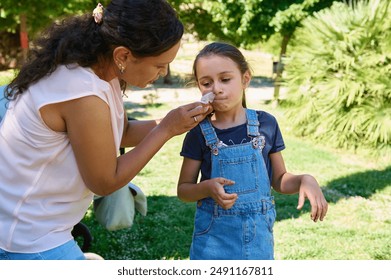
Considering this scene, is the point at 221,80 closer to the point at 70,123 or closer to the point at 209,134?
the point at 209,134

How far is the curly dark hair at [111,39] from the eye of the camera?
83.1 inches

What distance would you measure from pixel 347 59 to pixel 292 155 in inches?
85.4

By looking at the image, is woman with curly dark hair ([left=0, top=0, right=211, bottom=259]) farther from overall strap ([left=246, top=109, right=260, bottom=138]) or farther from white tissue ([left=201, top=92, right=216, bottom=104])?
overall strap ([left=246, top=109, right=260, bottom=138])

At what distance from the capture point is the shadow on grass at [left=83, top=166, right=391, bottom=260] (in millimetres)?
4969

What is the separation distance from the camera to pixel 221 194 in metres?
2.30

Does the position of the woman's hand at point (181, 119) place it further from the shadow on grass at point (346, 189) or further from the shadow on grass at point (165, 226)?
the shadow on grass at point (346, 189)

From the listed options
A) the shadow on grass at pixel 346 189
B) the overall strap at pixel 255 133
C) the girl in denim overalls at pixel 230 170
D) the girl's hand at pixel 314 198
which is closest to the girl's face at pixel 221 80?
the girl in denim overalls at pixel 230 170

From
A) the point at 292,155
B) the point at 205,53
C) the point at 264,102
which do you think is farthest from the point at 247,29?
the point at 205,53

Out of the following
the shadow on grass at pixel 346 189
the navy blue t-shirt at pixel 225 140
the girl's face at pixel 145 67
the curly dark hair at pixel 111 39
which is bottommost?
the shadow on grass at pixel 346 189

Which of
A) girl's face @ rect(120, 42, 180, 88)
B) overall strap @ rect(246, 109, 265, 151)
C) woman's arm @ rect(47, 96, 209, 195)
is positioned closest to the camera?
woman's arm @ rect(47, 96, 209, 195)

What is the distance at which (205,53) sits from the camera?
262cm

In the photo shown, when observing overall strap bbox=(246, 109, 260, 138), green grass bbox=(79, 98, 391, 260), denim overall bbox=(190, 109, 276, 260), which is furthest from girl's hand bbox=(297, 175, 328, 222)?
green grass bbox=(79, 98, 391, 260)

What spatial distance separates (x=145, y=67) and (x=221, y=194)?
0.60 m
